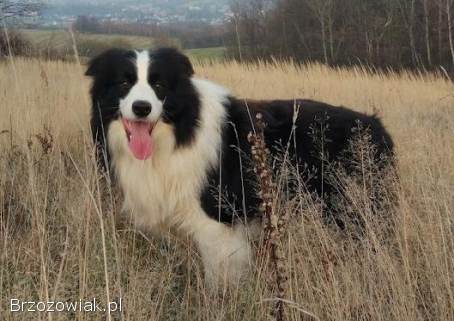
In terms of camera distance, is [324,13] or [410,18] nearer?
[410,18]

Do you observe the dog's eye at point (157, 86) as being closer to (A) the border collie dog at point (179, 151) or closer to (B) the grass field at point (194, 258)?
(A) the border collie dog at point (179, 151)

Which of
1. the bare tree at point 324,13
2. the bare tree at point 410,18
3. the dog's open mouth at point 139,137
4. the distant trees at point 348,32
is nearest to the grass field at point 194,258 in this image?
the dog's open mouth at point 139,137

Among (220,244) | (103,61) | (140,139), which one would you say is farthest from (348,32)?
(140,139)

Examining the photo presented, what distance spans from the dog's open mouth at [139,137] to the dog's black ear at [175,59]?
431 mm

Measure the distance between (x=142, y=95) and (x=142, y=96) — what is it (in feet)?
0.04

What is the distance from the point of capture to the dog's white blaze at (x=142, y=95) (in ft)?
9.47

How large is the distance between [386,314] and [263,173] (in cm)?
107

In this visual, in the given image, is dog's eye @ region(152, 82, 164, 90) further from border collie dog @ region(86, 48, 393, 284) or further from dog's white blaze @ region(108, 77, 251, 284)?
dog's white blaze @ region(108, 77, 251, 284)

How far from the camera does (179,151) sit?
3.18 m

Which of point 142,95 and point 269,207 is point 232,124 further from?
point 269,207

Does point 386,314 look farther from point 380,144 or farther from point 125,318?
point 380,144

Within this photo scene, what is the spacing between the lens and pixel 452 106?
8508 millimetres

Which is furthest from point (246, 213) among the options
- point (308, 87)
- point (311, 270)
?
point (308, 87)

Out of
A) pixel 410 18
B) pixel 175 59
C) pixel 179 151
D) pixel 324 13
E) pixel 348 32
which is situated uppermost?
Answer: pixel 324 13
